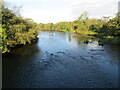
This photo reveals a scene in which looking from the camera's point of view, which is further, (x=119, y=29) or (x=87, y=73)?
(x=119, y=29)

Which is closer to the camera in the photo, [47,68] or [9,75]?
[9,75]

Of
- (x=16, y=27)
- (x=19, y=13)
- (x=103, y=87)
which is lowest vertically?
(x=103, y=87)

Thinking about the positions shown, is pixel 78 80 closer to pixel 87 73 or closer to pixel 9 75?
pixel 87 73

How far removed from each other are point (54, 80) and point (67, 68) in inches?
121

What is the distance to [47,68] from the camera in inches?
471

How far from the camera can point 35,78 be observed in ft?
31.9

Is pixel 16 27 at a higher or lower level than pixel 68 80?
higher

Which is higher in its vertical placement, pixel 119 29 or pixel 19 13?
pixel 19 13

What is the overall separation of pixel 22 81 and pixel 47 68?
3.54 meters

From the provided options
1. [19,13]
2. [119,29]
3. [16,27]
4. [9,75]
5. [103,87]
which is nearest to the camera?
[103,87]

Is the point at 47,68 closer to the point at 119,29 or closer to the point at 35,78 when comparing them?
the point at 35,78

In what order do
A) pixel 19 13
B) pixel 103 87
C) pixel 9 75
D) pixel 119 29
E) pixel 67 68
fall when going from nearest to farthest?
pixel 103 87
pixel 9 75
pixel 67 68
pixel 19 13
pixel 119 29

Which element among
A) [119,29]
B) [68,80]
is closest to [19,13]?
[68,80]

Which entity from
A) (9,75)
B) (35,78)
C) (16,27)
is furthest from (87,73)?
(16,27)
